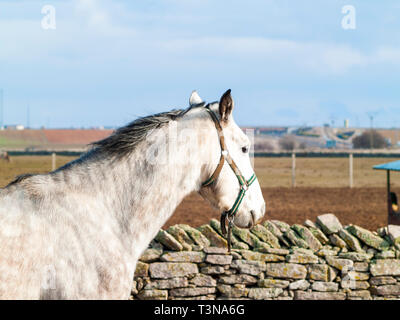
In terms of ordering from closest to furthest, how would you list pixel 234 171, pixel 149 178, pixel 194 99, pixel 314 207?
pixel 149 178 → pixel 234 171 → pixel 194 99 → pixel 314 207

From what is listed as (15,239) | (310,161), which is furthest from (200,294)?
(310,161)

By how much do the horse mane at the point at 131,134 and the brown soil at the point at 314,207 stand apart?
36.3 ft

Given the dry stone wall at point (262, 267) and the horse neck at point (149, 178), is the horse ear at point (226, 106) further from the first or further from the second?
the dry stone wall at point (262, 267)

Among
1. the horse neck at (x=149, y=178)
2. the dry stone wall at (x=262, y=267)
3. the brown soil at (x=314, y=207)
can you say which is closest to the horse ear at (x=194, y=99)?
the horse neck at (x=149, y=178)

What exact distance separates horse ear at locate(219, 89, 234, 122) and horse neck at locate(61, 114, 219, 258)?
14cm

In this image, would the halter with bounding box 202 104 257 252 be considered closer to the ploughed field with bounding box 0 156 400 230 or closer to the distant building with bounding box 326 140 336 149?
the ploughed field with bounding box 0 156 400 230

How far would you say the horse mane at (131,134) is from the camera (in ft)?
10.9

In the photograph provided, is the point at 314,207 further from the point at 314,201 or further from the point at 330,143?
the point at 330,143

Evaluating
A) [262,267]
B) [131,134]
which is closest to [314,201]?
[262,267]

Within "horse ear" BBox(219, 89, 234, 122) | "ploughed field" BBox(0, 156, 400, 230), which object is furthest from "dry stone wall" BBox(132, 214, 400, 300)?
"horse ear" BBox(219, 89, 234, 122)

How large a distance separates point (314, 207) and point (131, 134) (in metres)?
15.7

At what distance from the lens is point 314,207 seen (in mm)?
18344

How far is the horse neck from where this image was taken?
3.26 metres

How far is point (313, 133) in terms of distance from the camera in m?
92.9
